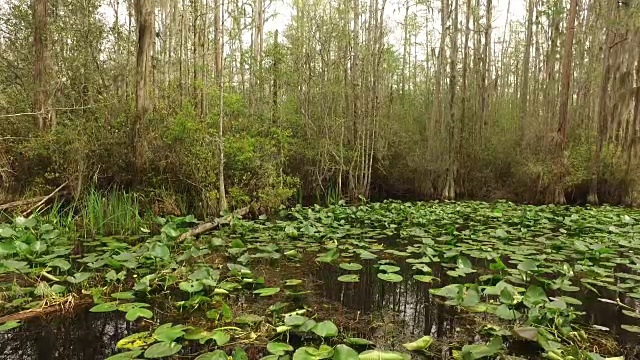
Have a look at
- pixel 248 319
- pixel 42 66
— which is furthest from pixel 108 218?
pixel 42 66

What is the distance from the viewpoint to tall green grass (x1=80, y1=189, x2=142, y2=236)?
18.4ft

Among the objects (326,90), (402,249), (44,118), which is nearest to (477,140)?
(326,90)

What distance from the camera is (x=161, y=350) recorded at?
212 cm

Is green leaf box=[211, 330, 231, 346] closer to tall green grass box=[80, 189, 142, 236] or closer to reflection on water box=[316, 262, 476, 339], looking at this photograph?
reflection on water box=[316, 262, 476, 339]

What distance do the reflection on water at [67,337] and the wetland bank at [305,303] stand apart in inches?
0.5

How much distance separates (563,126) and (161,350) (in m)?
12.3

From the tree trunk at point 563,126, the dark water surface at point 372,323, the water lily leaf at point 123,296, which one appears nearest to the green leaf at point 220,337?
the dark water surface at point 372,323

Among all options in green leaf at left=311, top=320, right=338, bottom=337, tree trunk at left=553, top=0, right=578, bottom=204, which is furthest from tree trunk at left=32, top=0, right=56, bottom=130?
tree trunk at left=553, top=0, right=578, bottom=204

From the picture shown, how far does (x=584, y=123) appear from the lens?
14.3 m

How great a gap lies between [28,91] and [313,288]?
9.01m

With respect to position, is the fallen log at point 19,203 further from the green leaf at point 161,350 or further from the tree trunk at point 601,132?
the tree trunk at point 601,132

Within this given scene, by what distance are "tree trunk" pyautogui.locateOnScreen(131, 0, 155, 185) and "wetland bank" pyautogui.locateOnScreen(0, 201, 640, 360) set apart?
237cm

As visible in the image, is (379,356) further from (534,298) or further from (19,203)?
(19,203)

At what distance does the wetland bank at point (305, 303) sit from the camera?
2.38 m
